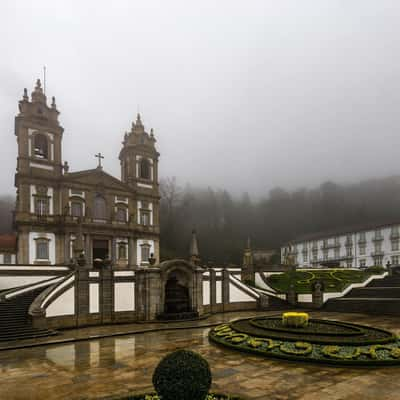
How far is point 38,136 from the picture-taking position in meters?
37.4

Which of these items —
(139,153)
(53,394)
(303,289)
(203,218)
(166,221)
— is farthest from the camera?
(203,218)

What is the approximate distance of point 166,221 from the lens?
65.9 meters

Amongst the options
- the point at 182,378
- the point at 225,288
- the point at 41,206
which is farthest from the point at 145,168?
the point at 182,378

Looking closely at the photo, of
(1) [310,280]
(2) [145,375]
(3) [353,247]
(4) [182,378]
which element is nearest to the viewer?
(4) [182,378]

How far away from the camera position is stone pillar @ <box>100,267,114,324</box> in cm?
2069

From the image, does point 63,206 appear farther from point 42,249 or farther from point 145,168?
point 145,168

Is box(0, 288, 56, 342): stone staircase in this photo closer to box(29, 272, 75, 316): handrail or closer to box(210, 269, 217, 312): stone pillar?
box(29, 272, 75, 316): handrail

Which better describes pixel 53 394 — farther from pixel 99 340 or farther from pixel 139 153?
pixel 139 153

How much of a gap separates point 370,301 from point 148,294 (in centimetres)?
1685

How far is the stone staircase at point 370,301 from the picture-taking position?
24.7 m

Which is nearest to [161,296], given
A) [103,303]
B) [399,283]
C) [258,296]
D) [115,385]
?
[103,303]

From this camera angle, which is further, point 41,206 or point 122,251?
point 122,251

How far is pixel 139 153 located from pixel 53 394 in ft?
127

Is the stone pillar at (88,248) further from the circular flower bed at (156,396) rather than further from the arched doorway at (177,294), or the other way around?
the circular flower bed at (156,396)
